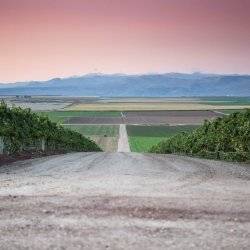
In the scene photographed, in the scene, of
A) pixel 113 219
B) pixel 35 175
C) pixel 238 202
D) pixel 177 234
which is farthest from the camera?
pixel 35 175

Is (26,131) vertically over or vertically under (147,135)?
over

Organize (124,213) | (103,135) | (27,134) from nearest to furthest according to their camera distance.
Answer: (124,213) < (27,134) < (103,135)

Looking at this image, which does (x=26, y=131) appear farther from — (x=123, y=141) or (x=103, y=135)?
(x=103, y=135)

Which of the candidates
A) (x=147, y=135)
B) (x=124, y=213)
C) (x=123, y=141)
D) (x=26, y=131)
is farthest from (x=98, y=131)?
(x=124, y=213)

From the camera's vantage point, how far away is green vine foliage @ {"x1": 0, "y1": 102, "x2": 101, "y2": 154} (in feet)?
137

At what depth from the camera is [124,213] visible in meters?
12.6

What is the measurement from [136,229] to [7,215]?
3.26 m

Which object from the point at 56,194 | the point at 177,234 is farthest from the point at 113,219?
the point at 56,194

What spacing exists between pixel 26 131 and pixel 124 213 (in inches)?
1406

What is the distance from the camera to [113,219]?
473 inches

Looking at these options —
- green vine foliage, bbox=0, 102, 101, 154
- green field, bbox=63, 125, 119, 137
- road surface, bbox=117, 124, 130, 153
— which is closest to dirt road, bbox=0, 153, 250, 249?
green vine foliage, bbox=0, 102, 101, 154

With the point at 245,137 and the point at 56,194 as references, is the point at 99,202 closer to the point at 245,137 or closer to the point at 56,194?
the point at 56,194

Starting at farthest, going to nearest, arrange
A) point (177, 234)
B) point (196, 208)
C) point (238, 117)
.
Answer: point (238, 117) → point (196, 208) → point (177, 234)

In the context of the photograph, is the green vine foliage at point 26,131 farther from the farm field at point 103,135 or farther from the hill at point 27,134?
the farm field at point 103,135
